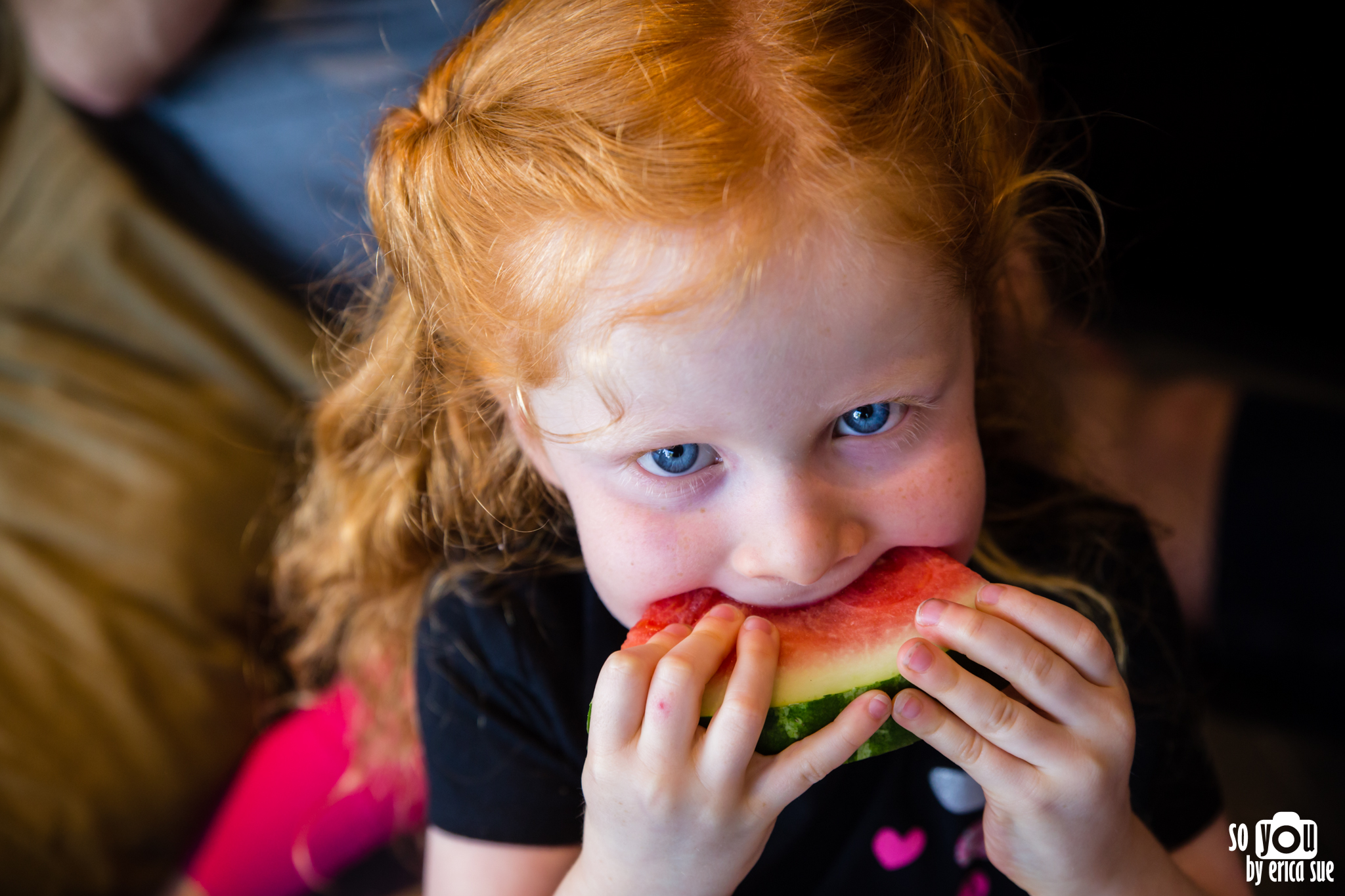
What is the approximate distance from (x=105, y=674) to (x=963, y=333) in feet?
3.99

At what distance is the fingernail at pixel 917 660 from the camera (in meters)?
0.81

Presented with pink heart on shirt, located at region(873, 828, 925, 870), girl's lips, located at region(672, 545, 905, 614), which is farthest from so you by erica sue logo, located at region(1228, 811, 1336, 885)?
girl's lips, located at region(672, 545, 905, 614)

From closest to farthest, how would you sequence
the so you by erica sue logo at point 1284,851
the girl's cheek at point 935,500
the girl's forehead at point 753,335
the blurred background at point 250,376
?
the girl's forehead at point 753,335 → the girl's cheek at point 935,500 → the so you by erica sue logo at point 1284,851 → the blurred background at point 250,376

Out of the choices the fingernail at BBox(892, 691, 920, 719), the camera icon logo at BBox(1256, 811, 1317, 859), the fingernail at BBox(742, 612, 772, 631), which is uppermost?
the fingernail at BBox(742, 612, 772, 631)

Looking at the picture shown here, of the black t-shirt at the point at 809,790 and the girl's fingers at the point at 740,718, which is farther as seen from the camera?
the black t-shirt at the point at 809,790

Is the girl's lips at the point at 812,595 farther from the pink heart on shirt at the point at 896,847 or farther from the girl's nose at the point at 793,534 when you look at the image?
the pink heart on shirt at the point at 896,847

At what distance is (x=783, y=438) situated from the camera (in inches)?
32.8

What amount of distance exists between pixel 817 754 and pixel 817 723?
37 millimetres

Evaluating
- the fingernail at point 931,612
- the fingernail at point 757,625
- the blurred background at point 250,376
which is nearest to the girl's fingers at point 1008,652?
the fingernail at point 931,612

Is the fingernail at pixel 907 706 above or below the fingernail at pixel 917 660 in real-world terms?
below

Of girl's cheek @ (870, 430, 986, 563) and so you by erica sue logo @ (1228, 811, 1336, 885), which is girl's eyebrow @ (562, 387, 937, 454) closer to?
girl's cheek @ (870, 430, 986, 563)

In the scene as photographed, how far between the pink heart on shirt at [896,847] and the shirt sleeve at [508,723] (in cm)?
32

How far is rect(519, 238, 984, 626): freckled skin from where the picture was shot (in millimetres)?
806

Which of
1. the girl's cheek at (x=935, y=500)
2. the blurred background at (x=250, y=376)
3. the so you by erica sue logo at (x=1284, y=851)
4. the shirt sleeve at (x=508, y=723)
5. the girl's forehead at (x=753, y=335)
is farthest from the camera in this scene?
the blurred background at (x=250, y=376)
